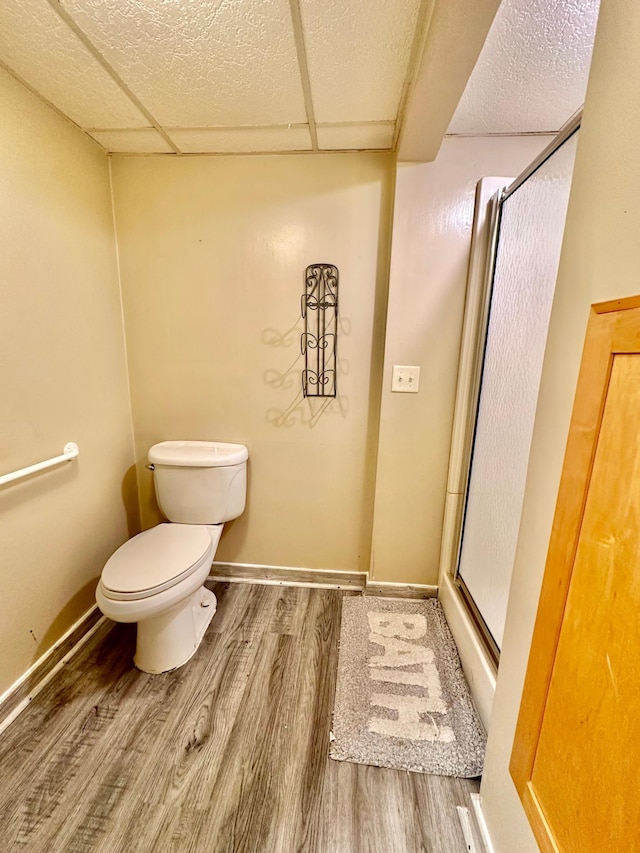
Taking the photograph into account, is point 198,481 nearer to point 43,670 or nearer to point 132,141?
point 43,670

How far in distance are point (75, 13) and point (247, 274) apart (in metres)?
0.87

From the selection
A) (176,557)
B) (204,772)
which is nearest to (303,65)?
(176,557)

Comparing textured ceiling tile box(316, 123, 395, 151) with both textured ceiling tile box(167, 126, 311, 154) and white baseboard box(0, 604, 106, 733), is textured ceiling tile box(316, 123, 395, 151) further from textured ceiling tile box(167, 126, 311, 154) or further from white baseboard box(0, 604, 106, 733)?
white baseboard box(0, 604, 106, 733)

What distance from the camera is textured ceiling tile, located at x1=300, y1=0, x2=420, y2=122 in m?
0.91

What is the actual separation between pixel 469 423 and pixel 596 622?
1117 millimetres

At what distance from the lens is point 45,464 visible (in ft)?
4.28

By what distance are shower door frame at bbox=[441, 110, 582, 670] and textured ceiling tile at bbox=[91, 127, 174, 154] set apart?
54.1 inches

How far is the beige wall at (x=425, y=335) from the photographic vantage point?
4.77 feet

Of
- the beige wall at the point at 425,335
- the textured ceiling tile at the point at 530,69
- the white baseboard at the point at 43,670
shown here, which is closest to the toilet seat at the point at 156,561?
the white baseboard at the point at 43,670

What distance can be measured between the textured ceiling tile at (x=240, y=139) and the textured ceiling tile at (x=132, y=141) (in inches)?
2.9

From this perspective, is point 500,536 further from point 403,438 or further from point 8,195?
point 8,195

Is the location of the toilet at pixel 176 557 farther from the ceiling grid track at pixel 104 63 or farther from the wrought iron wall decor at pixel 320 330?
the ceiling grid track at pixel 104 63

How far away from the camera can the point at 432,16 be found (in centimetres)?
85

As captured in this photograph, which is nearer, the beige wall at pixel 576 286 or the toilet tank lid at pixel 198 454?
the beige wall at pixel 576 286
